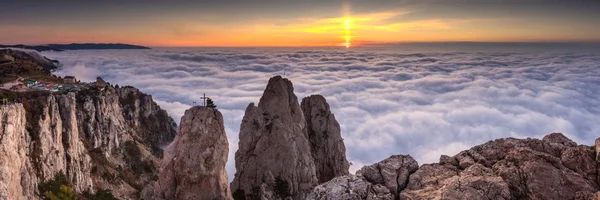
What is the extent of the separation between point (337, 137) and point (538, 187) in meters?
52.1

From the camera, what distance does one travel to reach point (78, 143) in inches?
4200

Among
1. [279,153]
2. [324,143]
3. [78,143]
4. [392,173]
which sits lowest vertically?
[78,143]

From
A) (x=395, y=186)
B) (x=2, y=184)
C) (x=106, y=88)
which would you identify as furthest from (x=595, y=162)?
(x=106, y=88)

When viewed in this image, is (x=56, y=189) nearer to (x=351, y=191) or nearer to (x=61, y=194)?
(x=61, y=194)

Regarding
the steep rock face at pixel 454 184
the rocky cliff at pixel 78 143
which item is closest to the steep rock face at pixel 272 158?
the rocky cliff at pixel 78 143

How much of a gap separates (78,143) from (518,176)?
10808 cm

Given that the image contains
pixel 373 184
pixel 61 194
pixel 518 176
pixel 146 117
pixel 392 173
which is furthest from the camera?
pixel 146 117

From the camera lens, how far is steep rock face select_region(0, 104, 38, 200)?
207ft

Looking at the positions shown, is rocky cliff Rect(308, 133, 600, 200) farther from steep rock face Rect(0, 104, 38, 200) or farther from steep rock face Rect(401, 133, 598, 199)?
steep rock face Rect(0, 104, 38, 200)

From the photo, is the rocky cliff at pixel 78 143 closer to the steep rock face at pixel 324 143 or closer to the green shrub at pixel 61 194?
the green shrub at pixel 61 194

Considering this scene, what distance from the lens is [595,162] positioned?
2147 cm

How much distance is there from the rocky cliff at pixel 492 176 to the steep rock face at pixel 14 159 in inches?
2142

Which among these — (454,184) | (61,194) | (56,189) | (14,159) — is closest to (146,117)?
(56,189)

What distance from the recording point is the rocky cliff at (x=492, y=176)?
20844 mm
